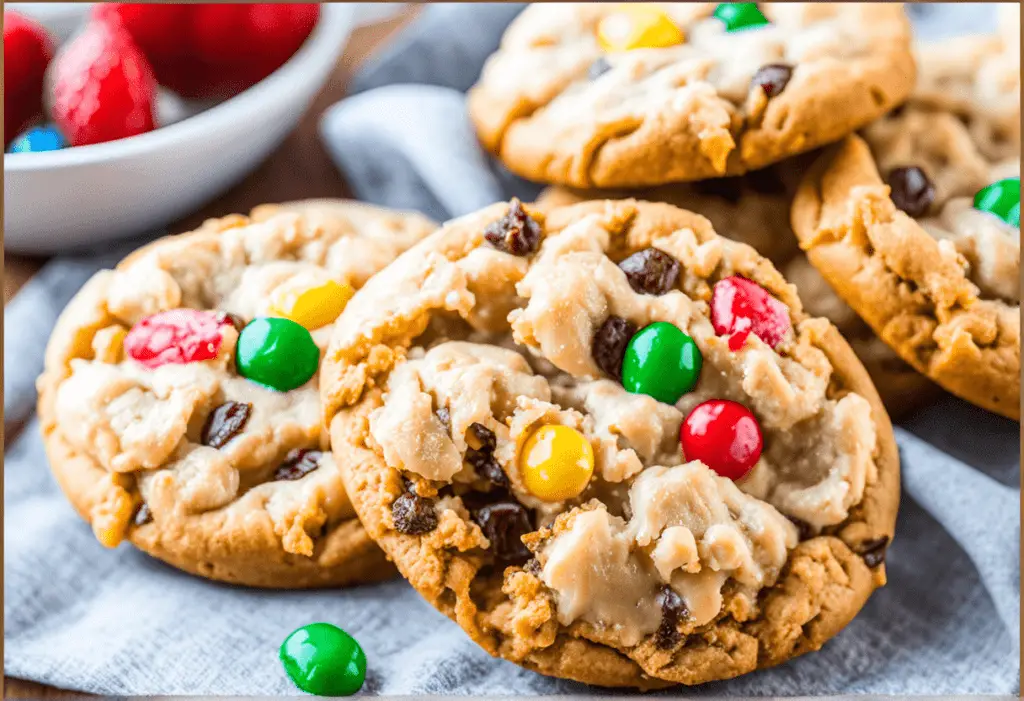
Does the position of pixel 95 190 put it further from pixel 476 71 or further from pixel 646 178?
pixel 646 178

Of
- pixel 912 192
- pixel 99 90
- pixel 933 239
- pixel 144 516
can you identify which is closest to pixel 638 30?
pixel 912 192

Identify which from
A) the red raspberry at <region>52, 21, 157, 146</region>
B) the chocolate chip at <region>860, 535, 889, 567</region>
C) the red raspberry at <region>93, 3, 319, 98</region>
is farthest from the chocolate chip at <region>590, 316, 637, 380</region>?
the red raspberry at <region>93, 3, 319, 98</region>

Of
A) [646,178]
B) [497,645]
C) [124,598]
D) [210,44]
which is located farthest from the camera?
[210,44]

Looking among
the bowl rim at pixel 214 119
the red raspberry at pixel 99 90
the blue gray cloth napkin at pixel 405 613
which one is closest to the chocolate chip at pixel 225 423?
the blue gray cloth napkin at pixel 405 613

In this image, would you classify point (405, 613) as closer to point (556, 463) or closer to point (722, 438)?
point (556, 463)

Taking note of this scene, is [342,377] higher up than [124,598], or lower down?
higher up

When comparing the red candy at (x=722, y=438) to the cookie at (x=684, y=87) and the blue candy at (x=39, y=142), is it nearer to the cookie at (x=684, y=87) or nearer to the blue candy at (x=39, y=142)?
the cookie at (x=684, y=87)

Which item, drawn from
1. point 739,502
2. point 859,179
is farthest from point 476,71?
point 739,502

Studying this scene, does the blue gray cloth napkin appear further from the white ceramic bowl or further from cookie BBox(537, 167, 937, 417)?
the white ceramic bowl

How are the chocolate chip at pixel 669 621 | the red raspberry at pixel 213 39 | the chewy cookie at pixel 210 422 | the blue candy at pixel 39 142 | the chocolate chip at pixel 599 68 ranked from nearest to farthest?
the chocolate chip at pixel 669 621
the chewy cookie at pixel 210 422
the chocolate chip at pixel 599 68
the blue candy at pixel 39 142
the red raspberry at pixel 213 39
